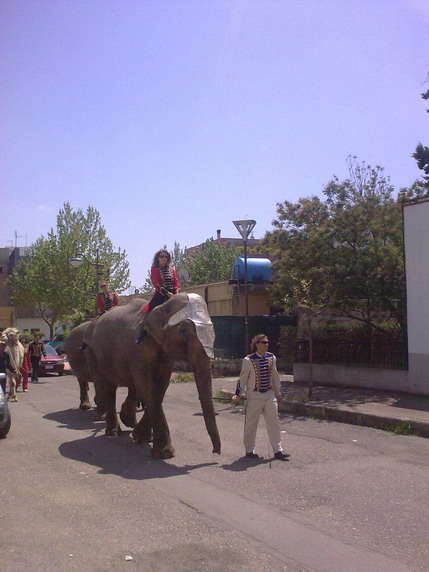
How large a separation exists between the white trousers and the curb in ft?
11.4

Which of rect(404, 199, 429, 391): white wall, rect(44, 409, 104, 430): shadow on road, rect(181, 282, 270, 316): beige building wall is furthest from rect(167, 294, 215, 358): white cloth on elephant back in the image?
rect(181, 282, 270, 316): beige building wall

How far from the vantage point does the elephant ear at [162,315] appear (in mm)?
9172

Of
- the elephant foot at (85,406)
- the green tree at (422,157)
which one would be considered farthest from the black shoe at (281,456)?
the green tree at (422,157)

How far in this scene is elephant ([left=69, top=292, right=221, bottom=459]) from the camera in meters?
8.87

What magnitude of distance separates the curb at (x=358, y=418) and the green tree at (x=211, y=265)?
4459 centimetres

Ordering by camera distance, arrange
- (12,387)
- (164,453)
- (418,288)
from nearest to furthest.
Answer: (164,453)
(418,288)
(12,387)

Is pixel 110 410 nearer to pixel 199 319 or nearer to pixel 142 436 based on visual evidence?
pixel 142 436

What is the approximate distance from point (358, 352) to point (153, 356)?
9.81 meters

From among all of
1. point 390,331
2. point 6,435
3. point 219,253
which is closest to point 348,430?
point 6,435

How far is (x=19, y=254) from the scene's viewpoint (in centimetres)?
7312

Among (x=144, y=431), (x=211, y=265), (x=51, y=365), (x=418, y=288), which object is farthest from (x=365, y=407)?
(x=211, y=265)

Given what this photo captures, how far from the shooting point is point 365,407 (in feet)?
46.0

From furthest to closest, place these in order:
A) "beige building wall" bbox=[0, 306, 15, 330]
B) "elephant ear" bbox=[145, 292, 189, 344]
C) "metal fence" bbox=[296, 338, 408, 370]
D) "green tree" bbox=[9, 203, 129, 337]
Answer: "beige building wall" bbox=[0, 306, 15, 330] → "green tree" bbox=[9, 203, 129, 337] → "metal fence" bbox=[296, 338, 408, 370] → "elephant ear" bbox=[145, 292, 189, 344]

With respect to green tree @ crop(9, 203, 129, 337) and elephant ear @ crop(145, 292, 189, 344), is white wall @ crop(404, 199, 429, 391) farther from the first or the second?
green tree @ crop(9, 203, 129, 337)
